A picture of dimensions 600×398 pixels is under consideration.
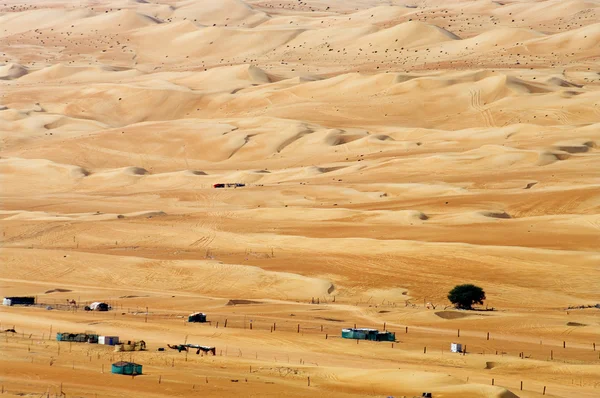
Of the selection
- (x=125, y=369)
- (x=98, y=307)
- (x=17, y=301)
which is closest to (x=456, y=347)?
(x=125, y=369)

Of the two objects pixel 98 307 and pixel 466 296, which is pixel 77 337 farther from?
pixel 466 296

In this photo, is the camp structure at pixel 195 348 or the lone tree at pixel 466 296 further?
the lone tree at pixel 466 296

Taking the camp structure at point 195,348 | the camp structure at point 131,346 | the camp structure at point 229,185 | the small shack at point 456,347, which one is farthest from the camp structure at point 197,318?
the camp structure at point 229,185

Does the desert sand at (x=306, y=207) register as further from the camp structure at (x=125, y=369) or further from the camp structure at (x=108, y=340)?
the camp structure at (x=108, y=340)

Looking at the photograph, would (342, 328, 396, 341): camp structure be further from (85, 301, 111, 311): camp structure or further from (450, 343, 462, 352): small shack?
(85, 301, 111, 311): camp structure

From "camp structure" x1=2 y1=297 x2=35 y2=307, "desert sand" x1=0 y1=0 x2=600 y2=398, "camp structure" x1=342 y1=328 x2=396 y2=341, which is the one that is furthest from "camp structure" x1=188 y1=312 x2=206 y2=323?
"camp structure" x1=2 y1=297 x2=35 y2=307

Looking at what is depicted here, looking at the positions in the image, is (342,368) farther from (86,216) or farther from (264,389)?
(86,216)
